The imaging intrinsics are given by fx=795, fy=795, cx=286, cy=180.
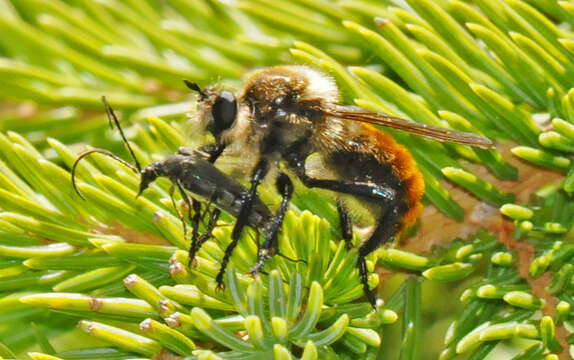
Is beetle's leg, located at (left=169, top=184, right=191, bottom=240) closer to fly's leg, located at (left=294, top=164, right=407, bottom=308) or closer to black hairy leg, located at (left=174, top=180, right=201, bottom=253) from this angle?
black hairy leg, located at (left=174, top=180, right=201, bottom=253)

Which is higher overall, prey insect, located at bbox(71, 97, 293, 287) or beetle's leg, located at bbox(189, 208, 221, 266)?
prey insect, located at bbox(71, 97, 293, 287)

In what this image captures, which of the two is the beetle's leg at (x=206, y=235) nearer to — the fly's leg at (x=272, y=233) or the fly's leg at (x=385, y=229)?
the fly's leg at (x=272, y=233)

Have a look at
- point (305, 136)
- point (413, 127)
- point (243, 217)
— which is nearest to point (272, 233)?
point (243, 217)

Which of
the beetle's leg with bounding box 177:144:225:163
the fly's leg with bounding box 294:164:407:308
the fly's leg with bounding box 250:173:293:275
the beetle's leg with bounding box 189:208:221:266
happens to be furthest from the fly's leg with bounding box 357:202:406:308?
the beetle's leg with bounding box 177:144:225:163

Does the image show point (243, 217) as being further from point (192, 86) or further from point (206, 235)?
point (192, 86)

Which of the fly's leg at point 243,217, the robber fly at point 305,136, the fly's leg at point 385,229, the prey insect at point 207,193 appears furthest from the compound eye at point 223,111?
the fly's leg at point 385,229

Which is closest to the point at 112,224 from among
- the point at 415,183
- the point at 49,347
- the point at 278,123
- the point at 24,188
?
the point at 24,188
